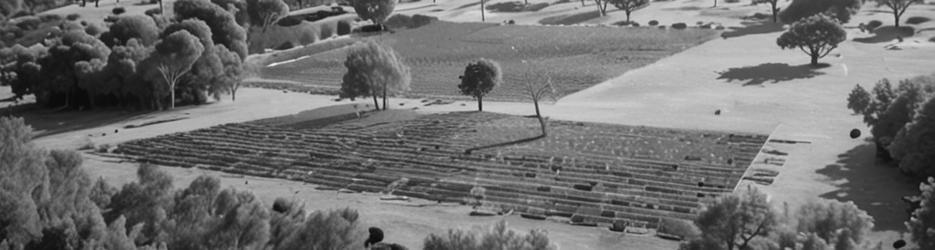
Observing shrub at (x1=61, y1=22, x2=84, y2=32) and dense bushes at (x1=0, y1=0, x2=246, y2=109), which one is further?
shrub at (x1=61, y1=22, x2=84, y2=32)

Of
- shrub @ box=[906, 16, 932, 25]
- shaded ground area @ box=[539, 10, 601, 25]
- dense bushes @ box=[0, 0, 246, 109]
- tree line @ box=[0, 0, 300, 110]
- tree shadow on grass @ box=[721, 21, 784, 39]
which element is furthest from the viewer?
shaded ground area @ box=[539, 10, 601, 25]

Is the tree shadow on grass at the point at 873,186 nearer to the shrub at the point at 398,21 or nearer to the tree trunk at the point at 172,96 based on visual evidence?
the tree trunk at the point at 172,96

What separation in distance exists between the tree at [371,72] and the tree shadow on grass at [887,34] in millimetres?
64791

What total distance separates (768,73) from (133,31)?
68646 millimetres

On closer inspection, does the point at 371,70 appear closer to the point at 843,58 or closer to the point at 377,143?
the point at 377,143

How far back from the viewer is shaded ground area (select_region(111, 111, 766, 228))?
53.2 metres

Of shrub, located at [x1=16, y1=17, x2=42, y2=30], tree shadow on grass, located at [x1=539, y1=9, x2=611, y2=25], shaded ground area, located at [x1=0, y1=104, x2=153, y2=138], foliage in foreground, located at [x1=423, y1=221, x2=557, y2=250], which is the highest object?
shrub, located at [x1=16, y1=17, x2=42, y2=30]

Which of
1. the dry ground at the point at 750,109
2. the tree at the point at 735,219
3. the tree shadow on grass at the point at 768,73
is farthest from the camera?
the tree shadow on grass at the point at 768,73

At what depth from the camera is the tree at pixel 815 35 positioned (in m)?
97.4

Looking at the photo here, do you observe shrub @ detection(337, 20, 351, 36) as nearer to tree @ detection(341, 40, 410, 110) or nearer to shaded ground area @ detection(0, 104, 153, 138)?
shaded ground area @ detection(0, 104, 153, 138)

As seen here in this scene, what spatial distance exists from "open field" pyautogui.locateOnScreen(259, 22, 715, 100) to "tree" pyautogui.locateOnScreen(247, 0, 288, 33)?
14.2 meters

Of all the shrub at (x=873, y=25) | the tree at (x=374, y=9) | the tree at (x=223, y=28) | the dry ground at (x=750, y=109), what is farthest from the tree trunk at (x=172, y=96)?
the shrub at (x=873, y=25)

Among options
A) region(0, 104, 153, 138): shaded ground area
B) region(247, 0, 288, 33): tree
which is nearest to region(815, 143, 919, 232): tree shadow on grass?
region(0, 104, 153, 138): shaded ground area

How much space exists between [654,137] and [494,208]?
2067 centimetres
